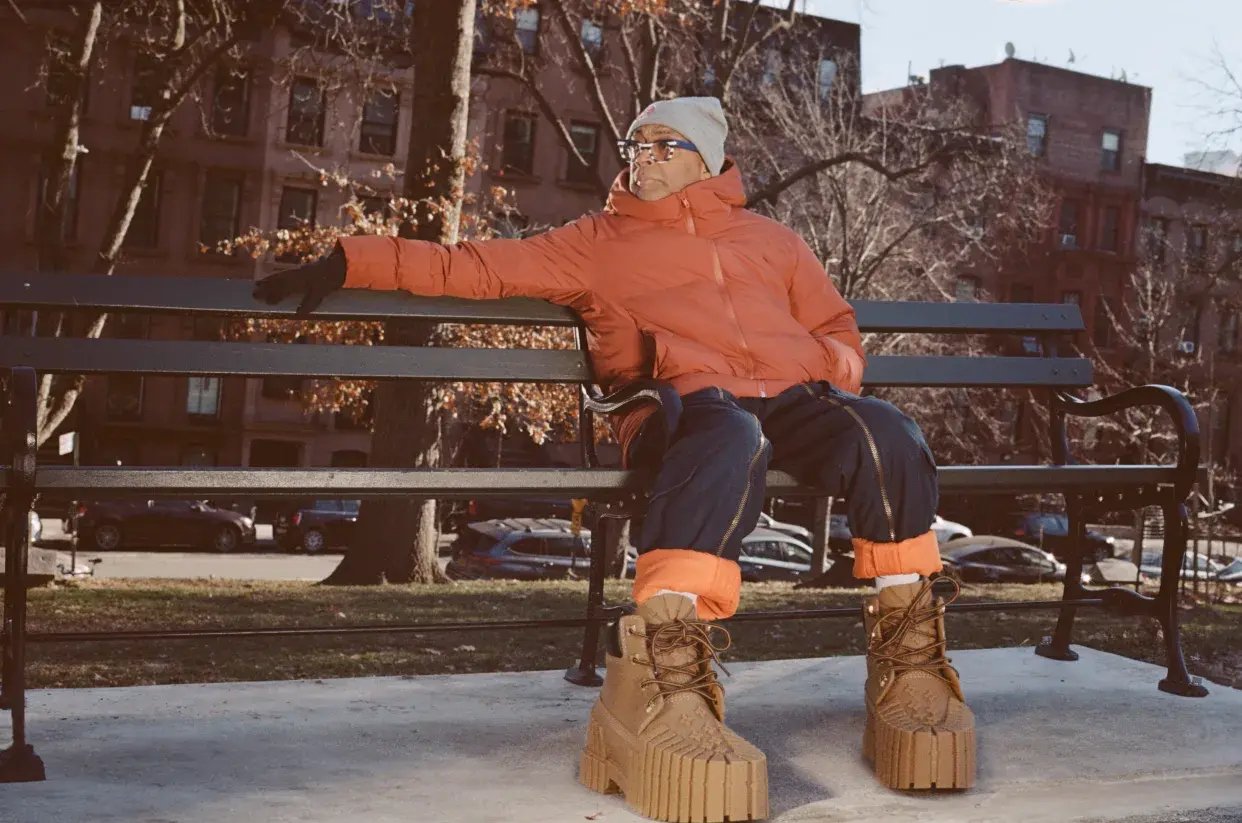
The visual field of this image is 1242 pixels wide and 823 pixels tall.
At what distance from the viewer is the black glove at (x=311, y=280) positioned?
3.26 metres

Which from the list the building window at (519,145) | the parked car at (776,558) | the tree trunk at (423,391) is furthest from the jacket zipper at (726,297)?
the building window at (519,145)

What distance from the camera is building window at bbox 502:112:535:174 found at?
128 feet

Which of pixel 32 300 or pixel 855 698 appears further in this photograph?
pixel 855 698

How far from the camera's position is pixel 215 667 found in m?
5.58

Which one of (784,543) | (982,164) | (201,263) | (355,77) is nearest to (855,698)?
(355,77)

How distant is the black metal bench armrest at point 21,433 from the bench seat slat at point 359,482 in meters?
0.03

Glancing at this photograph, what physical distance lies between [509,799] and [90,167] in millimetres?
36466

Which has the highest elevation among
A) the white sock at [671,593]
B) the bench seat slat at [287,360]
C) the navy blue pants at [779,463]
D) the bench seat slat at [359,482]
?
the bench seat slat at [287,360]

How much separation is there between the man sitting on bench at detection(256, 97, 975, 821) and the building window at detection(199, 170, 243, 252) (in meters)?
35.3

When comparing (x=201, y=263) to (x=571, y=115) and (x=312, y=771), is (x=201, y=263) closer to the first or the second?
(x=571, y=115)

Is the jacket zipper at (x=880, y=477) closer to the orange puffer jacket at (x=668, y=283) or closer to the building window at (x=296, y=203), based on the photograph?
the orange puffer jacket at (x=668, y=283)

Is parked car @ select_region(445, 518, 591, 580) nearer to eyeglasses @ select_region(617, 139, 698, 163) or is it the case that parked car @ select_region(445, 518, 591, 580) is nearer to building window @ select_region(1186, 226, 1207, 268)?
eyeglasses @ select_region(617, 139, 698, 163)

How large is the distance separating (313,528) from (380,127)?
11904 mm

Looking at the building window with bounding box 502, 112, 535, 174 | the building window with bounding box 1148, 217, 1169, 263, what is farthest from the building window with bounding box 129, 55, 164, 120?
the building window with bounding box 1148, 217, 1169, 263
